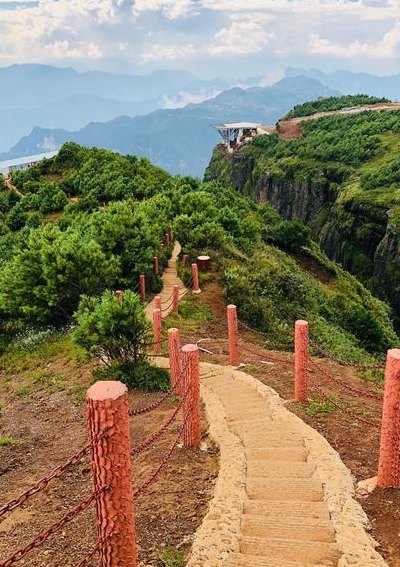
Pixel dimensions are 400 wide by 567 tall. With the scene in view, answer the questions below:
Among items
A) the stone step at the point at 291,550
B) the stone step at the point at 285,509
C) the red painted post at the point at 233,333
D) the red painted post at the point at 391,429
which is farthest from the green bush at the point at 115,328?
the stone step at the point at 291,550

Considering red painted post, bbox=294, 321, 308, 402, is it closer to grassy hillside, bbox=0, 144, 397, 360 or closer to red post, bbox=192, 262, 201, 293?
grassy hillside, bbox=0, 144, 397, 360

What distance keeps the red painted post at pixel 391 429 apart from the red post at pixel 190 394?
2936 mm

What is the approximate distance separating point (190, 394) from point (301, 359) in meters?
3.10

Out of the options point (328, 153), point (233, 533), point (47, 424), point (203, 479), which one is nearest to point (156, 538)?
point (233, 533)

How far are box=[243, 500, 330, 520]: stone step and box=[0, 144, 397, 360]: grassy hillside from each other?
46.4ft

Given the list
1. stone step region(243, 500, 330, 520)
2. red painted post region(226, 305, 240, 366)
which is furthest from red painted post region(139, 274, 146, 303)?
stone step region(243, 500, 330, 520)

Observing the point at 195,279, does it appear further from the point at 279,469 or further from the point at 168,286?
the point at 279,469

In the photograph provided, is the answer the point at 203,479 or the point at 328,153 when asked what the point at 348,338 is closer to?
the point at 203,479

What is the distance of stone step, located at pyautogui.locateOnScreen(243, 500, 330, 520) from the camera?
261 inches

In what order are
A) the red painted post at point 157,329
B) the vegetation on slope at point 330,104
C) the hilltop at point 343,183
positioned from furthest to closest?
the vegetation on slope at point 330,104
the hilltop at point 343,183
the red painted post at point 157,329

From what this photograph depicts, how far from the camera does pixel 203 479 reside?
7.90m

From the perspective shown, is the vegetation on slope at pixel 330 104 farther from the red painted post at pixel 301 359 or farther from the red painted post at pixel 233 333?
the red painted post at pixel 301 359

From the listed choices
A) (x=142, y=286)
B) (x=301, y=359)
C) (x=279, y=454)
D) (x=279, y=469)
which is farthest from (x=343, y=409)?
(x=142, y=286)

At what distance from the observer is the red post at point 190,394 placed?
8766mm
